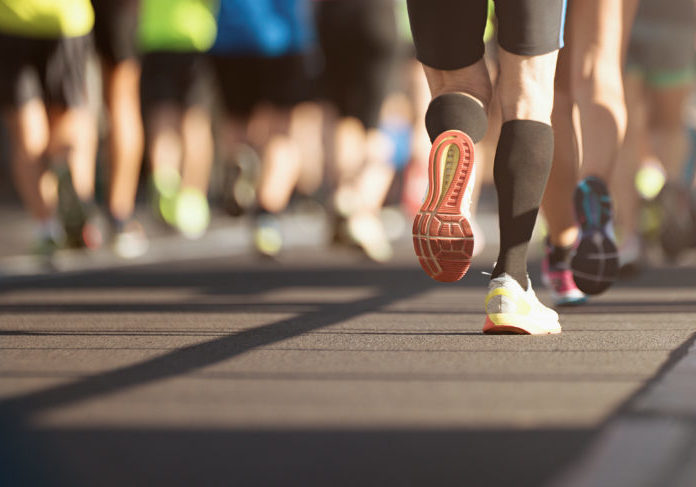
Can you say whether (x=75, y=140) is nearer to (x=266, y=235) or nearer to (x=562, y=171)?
(x=266, y=235)

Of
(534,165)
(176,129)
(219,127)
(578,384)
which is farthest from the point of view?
(219,127)

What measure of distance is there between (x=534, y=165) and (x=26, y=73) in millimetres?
3371

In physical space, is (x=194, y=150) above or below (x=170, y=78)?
below

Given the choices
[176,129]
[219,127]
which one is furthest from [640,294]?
[219,127]

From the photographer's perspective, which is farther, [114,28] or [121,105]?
[121,105]

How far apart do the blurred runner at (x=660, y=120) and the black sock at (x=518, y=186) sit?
1.67 metres

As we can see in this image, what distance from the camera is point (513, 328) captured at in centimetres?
323

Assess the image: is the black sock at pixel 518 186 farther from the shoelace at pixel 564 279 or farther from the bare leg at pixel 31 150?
the bare leg at pixel 31 150

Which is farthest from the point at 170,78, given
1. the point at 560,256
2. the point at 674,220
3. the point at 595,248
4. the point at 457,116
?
the point at 457,116

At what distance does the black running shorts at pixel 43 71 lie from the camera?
234 inches

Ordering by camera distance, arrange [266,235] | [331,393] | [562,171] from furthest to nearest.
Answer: [266,235], [562,171], [331,393]

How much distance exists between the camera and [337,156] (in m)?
6.99

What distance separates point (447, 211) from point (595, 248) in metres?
0.82

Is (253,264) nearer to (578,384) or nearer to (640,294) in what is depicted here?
(640,294)
